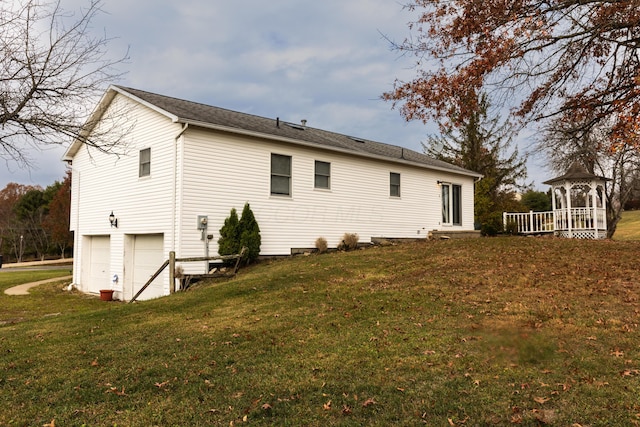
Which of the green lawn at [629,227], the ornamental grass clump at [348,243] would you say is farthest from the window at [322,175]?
the green lawn at [629,227]

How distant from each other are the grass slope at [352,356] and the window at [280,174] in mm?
5406

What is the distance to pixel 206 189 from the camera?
42.2 ft

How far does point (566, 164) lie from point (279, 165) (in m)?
22.5

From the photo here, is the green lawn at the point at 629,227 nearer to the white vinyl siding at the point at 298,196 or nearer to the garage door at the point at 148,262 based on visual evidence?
the white vinyl siding at the point at 298,196

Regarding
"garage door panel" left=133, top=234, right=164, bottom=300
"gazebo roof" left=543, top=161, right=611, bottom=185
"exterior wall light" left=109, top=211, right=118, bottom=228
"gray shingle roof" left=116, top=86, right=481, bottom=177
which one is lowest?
"garage door panel" left=133, top=234, right=164, bottom=300

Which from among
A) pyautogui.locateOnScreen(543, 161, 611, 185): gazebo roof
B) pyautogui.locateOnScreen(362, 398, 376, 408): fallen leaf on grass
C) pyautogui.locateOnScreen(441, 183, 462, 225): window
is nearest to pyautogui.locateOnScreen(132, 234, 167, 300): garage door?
pyautogui.locateOnScreen(362, 398, 376, 408): fallen leaf on grass

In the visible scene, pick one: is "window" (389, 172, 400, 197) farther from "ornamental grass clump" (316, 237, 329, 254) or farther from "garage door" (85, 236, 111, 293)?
"garage door" (85, 236, 111, 293)

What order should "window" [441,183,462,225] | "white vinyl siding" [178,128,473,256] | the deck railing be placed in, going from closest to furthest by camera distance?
1. "white vinyl siding" [178,128,473,256]
2. the deck railing
3. "window" [441,183,462,225]

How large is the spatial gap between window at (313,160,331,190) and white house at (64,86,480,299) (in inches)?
1.4

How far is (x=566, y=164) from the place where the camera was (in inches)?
1140

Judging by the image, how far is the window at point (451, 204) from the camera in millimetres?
20156

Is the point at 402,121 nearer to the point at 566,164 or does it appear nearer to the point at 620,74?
the point at 620,74

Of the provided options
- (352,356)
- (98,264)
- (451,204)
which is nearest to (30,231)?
(98,264)

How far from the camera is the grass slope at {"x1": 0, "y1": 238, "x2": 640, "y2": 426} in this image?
3971 millimetres
